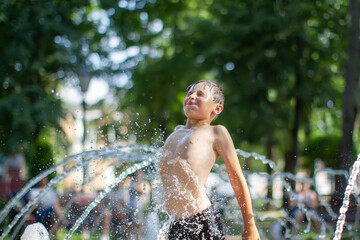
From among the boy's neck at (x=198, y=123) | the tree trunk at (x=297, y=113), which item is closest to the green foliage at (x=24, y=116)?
the tree trunk at (x=297, y=113)

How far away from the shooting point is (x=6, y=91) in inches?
535

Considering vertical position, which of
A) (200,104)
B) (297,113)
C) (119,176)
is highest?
(297,113)

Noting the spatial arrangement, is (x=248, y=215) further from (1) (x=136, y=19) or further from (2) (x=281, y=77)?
(1) (x=136, y=19)

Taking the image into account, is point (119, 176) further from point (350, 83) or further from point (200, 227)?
point (350, 83)

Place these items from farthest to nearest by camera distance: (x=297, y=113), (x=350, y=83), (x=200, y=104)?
1. (x=297, y=113)
2. (x=350, y=83)
3. (x=200, y=104)

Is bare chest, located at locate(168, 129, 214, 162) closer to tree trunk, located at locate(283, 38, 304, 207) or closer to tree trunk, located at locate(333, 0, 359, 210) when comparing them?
tree trunk, located at locate(333, 0, 359, 210)

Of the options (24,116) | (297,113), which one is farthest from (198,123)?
(297,113)

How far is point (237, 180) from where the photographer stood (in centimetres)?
338

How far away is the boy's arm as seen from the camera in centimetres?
328

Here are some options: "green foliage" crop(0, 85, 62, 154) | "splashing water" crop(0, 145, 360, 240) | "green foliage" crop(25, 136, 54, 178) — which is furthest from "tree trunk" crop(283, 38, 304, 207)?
"green foliage" crop(0, 85, 62, 154)

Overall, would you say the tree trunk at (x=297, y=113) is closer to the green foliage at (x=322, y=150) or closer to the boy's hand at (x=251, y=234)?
the green foliage at (x=322, y=150)

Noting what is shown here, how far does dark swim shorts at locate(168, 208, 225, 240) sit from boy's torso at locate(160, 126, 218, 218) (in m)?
0.04

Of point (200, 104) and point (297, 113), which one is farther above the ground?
point (297, 113)

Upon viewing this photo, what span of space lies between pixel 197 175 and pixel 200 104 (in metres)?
0.51
